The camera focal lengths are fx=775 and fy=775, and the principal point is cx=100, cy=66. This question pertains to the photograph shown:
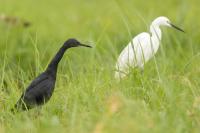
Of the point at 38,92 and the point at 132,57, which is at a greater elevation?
the point at 132,57

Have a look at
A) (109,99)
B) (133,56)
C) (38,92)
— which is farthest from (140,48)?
(109,99)

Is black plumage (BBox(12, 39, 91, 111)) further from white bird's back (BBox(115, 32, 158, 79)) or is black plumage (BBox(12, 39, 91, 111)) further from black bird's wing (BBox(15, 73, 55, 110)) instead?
white bird's back (BBox(115, 32, 158, 79))

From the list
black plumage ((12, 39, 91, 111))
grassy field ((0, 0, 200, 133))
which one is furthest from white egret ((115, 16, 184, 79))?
black plumage ((12, 39, 91, 111))

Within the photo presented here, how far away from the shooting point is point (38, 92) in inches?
229

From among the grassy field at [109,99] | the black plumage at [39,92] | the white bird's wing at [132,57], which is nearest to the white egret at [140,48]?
the white bird's wing at [132,57]

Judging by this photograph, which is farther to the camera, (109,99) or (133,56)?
(133,56)

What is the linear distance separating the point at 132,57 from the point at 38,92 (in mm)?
1889

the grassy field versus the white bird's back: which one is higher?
the white bird's back

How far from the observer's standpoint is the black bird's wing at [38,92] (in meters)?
5.73

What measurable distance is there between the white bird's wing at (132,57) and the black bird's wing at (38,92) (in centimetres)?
57

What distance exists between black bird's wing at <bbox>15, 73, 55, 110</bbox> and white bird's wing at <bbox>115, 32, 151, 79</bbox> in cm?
57

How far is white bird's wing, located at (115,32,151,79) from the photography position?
6.21 metres

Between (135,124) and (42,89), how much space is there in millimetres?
1437

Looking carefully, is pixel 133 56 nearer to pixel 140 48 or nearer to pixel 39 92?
pixel 140 48
